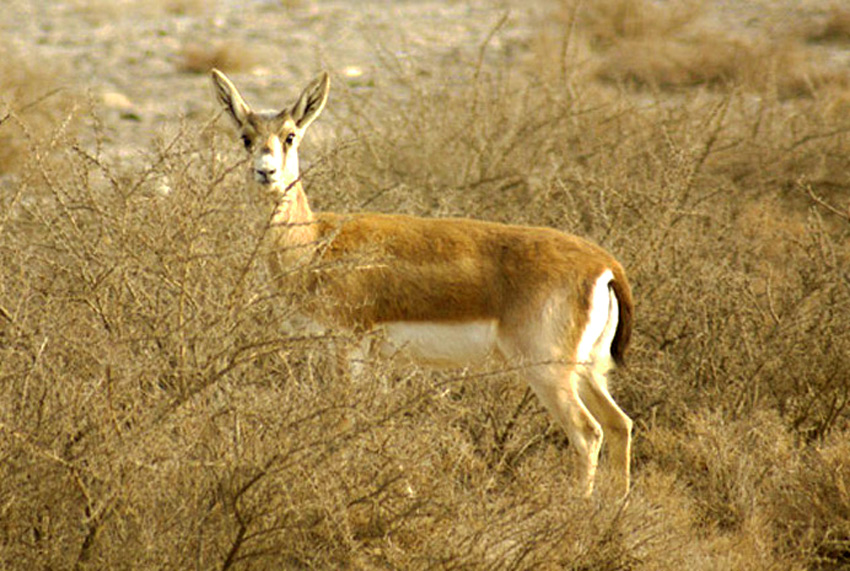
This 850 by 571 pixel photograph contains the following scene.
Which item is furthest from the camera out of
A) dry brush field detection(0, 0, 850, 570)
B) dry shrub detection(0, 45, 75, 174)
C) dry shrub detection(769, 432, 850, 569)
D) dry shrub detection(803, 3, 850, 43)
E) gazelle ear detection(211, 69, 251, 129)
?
dry shrub detection(803, 3, 850, 43)

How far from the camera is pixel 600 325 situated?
5973mm

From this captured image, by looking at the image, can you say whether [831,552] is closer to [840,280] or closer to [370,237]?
[840,280]

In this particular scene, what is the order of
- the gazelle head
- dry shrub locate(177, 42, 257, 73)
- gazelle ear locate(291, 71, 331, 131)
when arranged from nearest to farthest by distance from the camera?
the gazelle head → gazelle ear locate(291, 71, 331, 131) → dry shrub locate(177, 42, 257, 73)

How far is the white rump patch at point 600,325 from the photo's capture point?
5910 millimetres

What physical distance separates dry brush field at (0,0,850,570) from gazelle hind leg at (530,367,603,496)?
142 mm

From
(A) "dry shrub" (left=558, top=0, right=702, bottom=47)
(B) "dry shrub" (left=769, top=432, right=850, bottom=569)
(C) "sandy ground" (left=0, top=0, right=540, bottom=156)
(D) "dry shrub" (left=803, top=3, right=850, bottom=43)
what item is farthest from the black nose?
(D) "dry shrub" (left=803, top=3, right=850, bottom=43)

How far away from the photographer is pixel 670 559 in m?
5.07

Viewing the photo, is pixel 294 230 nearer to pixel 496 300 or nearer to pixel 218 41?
pixel 496 300

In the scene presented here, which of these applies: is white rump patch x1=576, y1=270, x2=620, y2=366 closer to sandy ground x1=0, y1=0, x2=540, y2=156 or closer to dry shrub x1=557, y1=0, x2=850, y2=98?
dry shrub x1=557, y1=0, x2=850, y2=98

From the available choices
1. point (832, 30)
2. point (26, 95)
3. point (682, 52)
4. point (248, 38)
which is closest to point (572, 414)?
point (26, 95)

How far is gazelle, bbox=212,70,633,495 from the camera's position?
231 inches

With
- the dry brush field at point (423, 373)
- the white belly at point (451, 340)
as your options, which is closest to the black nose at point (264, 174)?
the dry brush field at point (423, 373)

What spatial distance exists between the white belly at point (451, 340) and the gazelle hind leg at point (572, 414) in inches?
10.4

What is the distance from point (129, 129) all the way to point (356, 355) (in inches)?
275
